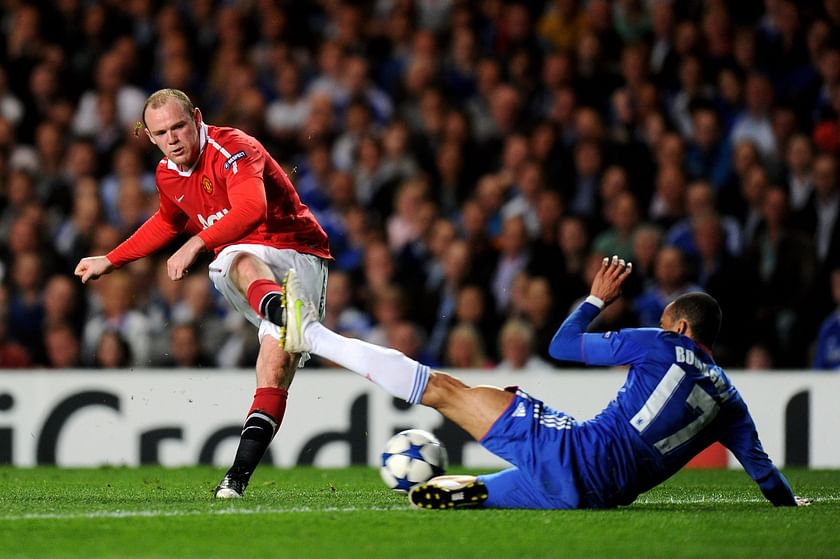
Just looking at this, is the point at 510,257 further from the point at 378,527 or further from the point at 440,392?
the point at 378,527

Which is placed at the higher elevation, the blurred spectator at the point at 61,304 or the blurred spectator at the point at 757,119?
the blurred spectator at the point at 757,119

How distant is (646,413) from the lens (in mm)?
5887

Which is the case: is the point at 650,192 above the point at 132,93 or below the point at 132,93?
below

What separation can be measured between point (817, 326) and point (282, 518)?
6084 millimetres

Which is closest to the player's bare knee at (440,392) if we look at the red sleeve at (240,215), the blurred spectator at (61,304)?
the red sleeve at (240,215)

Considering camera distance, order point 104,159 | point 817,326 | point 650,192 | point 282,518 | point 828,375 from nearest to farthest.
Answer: point 282,518 → point 828,375 → point 817,326 → point 650,192 → point 104,159

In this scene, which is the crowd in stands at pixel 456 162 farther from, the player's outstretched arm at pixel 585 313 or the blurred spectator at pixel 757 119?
the player's outstretched arm at pixel 585 313

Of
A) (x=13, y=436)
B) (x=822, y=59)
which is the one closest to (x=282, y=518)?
(x=13, y=436)

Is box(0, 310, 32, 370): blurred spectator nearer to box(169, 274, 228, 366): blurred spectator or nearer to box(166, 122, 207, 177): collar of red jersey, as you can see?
box(169, 274, 228, 366): blurred spectator

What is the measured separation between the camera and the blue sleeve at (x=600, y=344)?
5.96 metres

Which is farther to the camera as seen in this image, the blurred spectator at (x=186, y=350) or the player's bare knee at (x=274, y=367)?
the blurred spectator at (x=186, y=350)

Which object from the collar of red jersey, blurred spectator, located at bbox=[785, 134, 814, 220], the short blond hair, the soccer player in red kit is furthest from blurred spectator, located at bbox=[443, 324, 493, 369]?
the short blond hair

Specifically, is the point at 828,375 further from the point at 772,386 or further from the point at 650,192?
the point at 650,192

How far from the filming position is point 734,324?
423 inches
